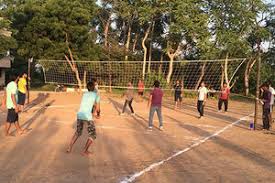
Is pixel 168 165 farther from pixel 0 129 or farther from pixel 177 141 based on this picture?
pixel 0 129

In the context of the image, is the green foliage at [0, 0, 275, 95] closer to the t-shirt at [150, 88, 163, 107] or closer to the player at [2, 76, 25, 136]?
the t-shirt at [150, 88, 163, 107]

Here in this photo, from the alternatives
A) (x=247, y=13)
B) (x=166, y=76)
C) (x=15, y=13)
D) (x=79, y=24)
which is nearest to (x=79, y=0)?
(x=79, y=24)

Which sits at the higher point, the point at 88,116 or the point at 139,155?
the point at 88,116

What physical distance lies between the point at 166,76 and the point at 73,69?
9.03 metres

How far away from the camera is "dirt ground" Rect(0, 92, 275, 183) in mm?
6797

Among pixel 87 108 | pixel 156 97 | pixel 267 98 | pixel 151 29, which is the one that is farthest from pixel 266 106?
pixel 151 29

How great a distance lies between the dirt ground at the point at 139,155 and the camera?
6.80 metres

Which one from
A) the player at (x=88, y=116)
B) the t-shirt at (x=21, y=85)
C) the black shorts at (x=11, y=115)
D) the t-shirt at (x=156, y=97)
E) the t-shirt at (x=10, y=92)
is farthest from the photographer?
the t-shirt at (x=21, y=85)

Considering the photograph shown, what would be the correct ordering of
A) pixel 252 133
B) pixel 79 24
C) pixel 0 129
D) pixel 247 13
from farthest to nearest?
pixel 247 13 → pixel 79 24 → pixel 252 133 → pixel 0 129

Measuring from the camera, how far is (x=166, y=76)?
38719 mm

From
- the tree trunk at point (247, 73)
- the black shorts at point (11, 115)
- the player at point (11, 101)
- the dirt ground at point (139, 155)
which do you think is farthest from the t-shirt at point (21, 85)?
the tree trunk at point (247, 73)

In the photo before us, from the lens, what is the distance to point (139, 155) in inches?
338

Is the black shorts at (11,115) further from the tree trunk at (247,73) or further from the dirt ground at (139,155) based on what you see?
the tree trunk at (247,73)

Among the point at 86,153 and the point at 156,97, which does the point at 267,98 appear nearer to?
the point at 156,97
